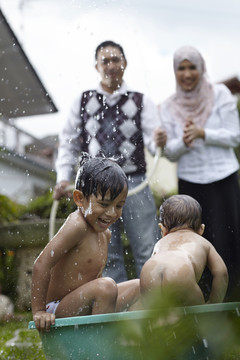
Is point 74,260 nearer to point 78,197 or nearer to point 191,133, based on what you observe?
point 78,197

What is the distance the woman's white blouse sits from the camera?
2.46 metres

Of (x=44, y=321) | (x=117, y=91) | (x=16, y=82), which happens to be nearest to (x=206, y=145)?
(x=117, y=91)

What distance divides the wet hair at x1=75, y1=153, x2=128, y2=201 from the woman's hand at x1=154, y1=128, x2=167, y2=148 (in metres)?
0.80

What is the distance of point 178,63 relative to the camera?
100 inches

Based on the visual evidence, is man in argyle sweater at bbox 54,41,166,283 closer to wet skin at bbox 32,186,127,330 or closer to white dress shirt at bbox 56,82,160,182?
white dress shirt at bbox 56,82,160,182

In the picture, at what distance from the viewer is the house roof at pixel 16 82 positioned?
217 inches

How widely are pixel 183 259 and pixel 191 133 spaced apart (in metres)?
1.19

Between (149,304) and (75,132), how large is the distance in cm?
179

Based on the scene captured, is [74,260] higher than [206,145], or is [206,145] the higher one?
[206,145]

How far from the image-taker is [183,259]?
1.30 m

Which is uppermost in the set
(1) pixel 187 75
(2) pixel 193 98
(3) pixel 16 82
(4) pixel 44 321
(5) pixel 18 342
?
(3) pixel 16 82

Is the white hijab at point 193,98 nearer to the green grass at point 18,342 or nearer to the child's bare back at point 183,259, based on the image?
the child's bare back at point 183,259

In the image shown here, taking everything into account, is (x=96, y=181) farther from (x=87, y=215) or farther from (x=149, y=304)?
(x=149, y=304)

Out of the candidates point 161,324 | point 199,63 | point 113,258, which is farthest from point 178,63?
point 161,324
